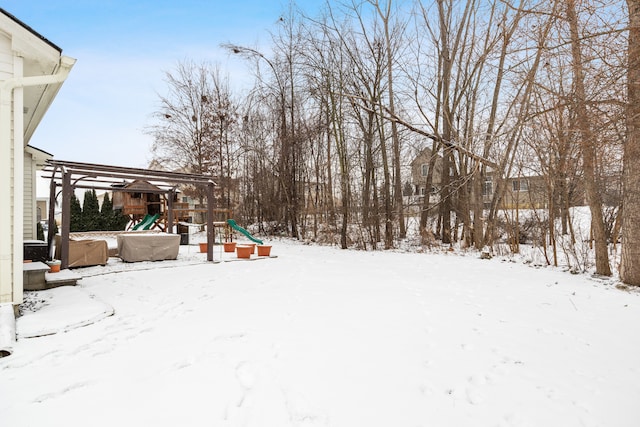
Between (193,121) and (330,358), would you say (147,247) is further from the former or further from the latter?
(193,121)

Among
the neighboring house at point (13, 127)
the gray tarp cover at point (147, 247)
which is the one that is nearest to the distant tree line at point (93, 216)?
the gray tarp cover at point (147, 247)

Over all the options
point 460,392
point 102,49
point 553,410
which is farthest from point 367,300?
point 102,49

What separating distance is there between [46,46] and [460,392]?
527 cm

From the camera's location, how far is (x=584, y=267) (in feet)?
22.6

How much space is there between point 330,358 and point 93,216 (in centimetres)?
1994

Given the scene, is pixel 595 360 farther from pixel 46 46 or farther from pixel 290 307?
pixel 46 46

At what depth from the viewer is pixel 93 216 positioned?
60.8ft

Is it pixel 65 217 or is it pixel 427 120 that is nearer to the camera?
pixel 65 217

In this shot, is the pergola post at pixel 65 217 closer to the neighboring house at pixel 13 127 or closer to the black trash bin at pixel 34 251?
the black trash bin at pixel 34 251

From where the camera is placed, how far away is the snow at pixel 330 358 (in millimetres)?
2100

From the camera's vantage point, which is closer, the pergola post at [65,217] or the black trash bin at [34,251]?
the black trash bin at [34,251]

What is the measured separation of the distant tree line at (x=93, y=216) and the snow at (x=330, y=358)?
15.6 meters

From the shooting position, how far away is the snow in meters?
2.10

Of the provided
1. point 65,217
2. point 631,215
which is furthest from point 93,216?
point 631,215
